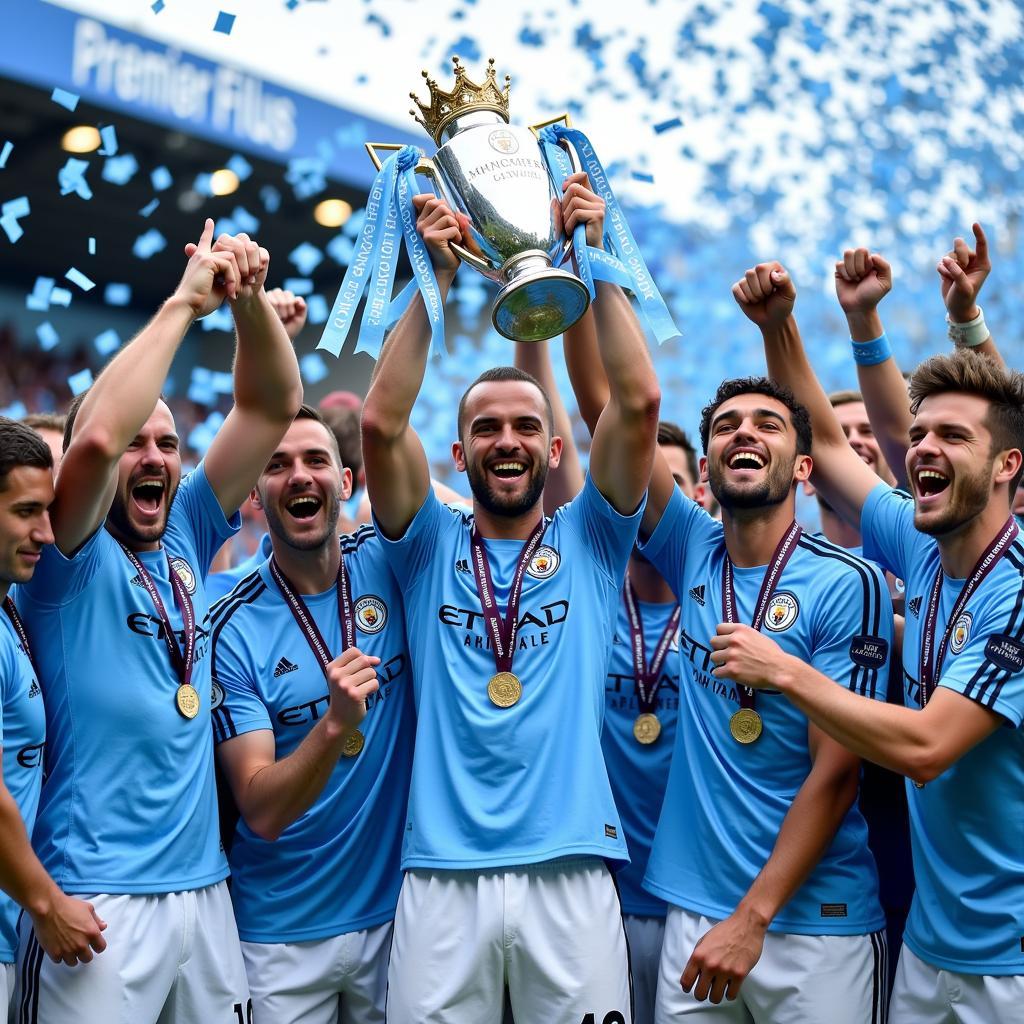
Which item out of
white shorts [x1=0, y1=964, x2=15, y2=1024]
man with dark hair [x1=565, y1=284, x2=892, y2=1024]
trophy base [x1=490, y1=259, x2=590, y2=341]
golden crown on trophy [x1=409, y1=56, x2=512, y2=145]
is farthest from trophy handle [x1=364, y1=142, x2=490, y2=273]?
white shorts [x1=0, y1=964, x2=15, y2=1024]

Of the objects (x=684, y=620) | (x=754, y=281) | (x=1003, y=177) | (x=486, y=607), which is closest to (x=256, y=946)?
(x=486, y=607)

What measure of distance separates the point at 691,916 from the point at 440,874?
716 millimetres

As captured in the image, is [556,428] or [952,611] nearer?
[952,611]

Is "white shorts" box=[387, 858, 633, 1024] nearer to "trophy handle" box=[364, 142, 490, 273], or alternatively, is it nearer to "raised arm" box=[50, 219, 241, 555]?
"raised arm" box=[50, 219, 241, 555]

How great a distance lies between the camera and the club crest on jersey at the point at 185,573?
3.67 metres

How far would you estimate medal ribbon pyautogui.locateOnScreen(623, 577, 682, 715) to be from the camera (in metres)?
4.08

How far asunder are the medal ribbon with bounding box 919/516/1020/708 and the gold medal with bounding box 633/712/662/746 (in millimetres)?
894

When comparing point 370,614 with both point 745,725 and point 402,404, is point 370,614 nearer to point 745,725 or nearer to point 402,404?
point 402,404

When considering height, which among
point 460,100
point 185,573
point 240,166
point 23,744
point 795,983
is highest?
point 240,166

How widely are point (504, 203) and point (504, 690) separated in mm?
1338

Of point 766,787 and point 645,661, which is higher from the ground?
point 645,661

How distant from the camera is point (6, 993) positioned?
316 cm

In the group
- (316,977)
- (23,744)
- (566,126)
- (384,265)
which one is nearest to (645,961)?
(316,977)

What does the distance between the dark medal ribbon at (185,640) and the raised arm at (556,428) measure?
1.30 metres
